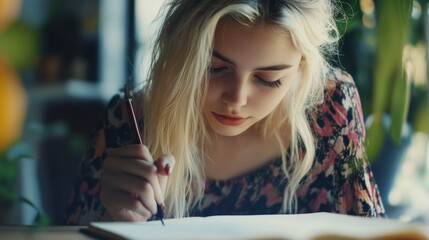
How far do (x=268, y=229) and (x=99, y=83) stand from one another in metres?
2.00

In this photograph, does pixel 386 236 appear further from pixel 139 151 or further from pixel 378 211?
pixel 378 211

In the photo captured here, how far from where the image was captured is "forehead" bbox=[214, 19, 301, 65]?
0.83 metres

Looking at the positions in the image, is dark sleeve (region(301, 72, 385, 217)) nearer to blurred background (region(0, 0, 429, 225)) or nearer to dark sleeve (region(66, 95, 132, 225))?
blurred background (region(0, 0, 429, 225))

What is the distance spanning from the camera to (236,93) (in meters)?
0.86

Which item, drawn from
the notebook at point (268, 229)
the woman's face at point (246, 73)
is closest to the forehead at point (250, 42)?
the woman's face at point (246, 73)

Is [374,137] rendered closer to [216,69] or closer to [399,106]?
[399,106]

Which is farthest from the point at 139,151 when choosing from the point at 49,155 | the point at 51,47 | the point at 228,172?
the point at 51,47

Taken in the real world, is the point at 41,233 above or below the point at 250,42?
below

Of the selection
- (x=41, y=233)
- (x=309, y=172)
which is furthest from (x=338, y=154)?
(x=41, y=233)

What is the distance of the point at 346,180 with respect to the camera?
99 cm

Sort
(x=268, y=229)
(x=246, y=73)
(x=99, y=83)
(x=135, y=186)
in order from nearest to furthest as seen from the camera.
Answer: (x=268, y=229) → (x=135, y=186) → (x=246, y=73) → (x=99, y=83)

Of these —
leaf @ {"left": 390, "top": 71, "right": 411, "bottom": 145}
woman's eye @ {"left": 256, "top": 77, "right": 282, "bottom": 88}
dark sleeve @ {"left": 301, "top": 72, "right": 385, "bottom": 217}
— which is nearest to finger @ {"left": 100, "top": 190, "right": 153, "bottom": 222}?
woman's eye @ {"left": 256, "top": 77, "right": 282, "bottom": 88}

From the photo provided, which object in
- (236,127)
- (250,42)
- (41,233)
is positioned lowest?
(41,233)

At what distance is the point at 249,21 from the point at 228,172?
284 millimetres
